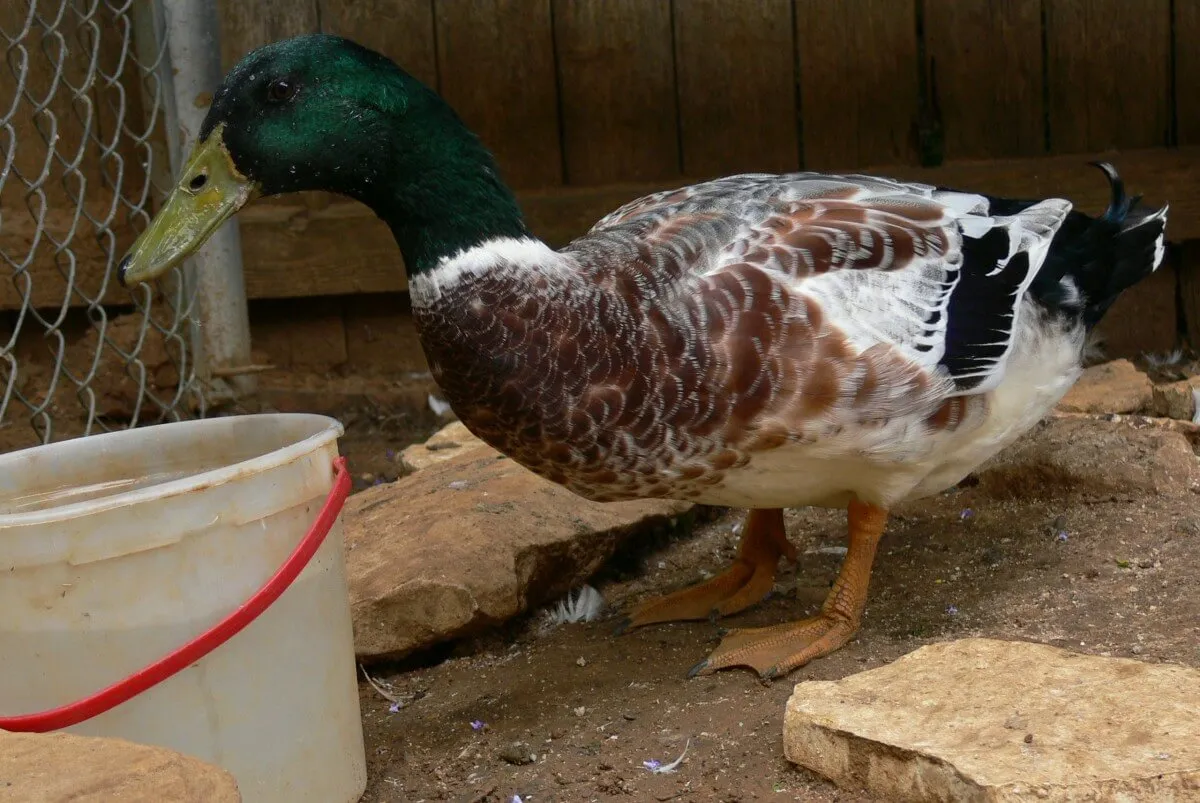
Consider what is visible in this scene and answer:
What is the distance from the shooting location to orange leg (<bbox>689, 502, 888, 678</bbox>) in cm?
271

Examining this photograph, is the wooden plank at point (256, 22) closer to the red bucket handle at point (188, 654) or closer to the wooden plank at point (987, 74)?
the wooden plank at point (987, 74)

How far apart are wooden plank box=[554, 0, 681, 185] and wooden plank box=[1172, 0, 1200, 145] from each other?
176 centimetres

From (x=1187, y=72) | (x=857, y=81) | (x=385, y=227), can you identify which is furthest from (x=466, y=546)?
(x=1187, y=72)

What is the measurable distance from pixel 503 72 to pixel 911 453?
2.69 m

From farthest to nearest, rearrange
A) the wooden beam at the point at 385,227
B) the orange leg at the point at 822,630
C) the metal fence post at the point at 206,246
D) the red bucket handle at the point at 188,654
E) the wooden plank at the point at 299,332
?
the wooden plank at the point at 299,332 < the wooden beam at the point at 385,227 < the metal fence post at the point at 206,246 < the orange leg at the point at 822,630 < the red bucket handle at the point at 188,654

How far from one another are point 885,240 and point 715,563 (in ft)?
3.87

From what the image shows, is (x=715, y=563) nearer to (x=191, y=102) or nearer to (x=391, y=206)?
(x=391, y=206)

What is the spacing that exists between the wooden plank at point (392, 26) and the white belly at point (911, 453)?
2.62 meters

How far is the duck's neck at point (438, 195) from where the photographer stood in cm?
247

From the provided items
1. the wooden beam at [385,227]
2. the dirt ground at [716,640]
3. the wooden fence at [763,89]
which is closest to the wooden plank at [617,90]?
the wooden fence at [763,89]

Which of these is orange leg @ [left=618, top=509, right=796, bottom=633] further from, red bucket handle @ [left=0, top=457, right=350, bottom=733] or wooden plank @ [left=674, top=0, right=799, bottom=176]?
wooden plank @ [left=674, top=0, right=799, bottom=176]

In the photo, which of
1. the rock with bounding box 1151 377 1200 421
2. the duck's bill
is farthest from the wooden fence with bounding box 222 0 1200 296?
the duck's bill

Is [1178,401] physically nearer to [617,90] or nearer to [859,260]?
[859,260]

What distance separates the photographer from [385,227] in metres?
4.69
